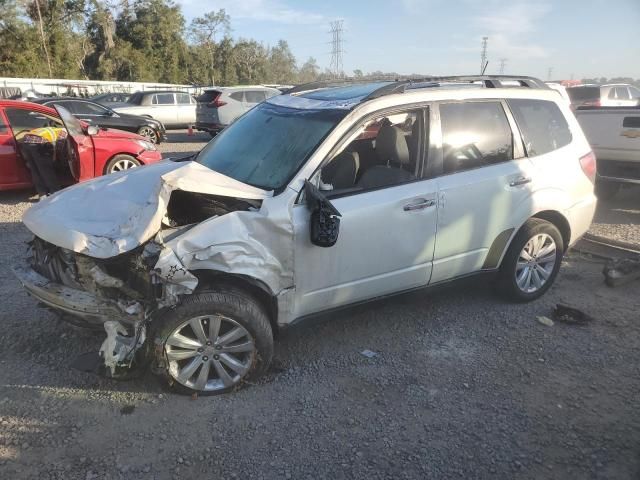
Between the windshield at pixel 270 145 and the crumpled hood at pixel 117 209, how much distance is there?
17 cm

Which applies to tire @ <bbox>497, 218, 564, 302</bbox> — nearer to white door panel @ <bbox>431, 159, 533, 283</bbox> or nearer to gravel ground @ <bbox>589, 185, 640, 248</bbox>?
white door panel @ <bbox>431, 159, 533, 283</bbox>

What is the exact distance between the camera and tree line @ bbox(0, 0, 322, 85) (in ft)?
134

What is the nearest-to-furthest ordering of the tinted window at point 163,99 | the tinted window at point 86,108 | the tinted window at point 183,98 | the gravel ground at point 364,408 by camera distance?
the gravel ground at point 364,408 < the tinted window at point 86,108 < the tinted window at point 163,99 < the tinted window at point 183,98

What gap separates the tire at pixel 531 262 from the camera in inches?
165

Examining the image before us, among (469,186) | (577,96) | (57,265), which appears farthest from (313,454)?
(577,96)

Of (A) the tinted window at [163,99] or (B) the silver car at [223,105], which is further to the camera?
(A) the tinted window at [163,99]

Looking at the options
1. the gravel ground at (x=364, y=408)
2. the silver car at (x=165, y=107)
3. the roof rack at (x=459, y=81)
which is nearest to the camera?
the gravel ground at (x=364, y=408)

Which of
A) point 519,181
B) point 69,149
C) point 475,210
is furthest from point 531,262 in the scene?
point 69,149

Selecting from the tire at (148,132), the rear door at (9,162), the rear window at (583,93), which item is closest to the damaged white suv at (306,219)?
the rear door at (9,162)

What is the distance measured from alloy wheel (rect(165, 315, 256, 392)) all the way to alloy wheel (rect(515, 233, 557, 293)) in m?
2.49

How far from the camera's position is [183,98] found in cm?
1956

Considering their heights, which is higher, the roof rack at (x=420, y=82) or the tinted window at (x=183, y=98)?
the roof rack at (x=420, y=82)

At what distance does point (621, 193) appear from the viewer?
888cm

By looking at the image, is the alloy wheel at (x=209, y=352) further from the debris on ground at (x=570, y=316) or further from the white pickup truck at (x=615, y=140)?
the white pickup truck at (x=615, y=140)
